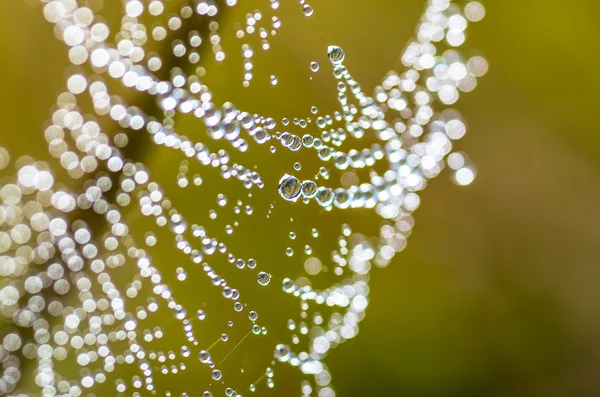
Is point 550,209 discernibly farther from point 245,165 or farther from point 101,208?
point 101,208

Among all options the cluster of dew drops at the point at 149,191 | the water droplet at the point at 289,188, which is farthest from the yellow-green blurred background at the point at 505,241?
the water droplet at the point at 289,188

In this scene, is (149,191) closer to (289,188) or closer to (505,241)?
(289,188)

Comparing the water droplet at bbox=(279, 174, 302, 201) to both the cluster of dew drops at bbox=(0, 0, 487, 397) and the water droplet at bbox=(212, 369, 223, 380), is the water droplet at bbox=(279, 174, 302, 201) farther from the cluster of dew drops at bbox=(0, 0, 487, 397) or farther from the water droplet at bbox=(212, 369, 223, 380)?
the water droplet at bbox=(212, 369, 223, 380)

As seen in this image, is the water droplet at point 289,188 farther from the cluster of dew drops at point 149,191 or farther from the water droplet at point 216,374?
the water droplet at point 216,374

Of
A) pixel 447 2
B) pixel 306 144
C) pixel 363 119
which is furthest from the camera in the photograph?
pixel 447 2

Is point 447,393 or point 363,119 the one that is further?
point 447,393

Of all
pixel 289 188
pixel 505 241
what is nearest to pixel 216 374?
pixel 289 188

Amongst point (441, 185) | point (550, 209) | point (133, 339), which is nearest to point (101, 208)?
point (133, 339)

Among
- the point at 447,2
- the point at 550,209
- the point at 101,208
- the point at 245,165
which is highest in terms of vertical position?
the point at 447,2

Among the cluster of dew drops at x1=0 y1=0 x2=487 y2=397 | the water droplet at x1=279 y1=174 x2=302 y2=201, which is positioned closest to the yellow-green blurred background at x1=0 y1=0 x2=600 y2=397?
the cluster of dew drops at x1=0 y1=0 x2=487 y2=397
